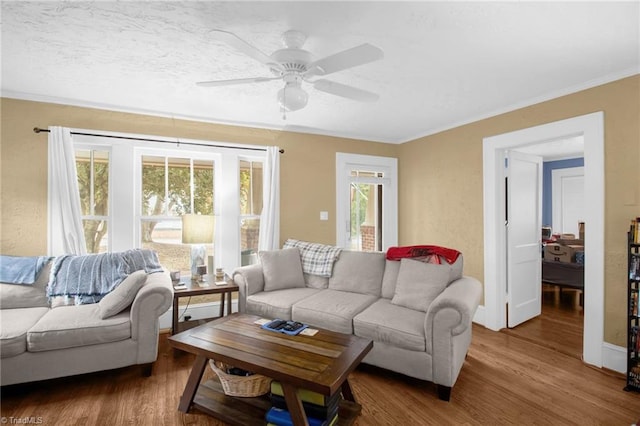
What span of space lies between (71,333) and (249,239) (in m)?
2.10

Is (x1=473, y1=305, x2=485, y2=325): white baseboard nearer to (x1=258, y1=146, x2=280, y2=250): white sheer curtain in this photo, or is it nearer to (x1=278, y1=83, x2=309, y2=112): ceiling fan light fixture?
(x1=258, y1=146, x2=280, y2=250): white sheer curtain

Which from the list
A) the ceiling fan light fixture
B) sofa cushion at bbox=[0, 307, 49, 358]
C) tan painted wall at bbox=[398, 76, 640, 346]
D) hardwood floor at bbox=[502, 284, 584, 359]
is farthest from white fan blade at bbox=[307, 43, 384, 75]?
hardwood floor at bbox=[502, 284, 584, 359]

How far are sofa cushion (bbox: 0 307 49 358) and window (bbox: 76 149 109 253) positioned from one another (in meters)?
0.95

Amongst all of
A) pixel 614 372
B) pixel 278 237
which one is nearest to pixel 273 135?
pixel 278 237

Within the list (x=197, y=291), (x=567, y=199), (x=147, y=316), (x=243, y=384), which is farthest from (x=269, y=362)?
(x=567, y=199)

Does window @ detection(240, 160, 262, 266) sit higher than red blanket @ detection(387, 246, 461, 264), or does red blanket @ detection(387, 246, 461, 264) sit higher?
window @ detection(240, 160, 262, 266)

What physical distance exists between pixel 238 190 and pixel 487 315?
10.7 feet

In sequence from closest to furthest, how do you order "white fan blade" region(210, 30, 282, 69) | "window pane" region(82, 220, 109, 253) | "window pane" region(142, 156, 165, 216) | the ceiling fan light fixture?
"white fan blade" region(210, 30, 282, 69) → the ceiling fan light fixture → "window pane" region(82, 220, 109, 253) → "window pane" region(142, 156, 165, 216)

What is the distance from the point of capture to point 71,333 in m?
2.26

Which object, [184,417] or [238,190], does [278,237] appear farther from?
[184,417]

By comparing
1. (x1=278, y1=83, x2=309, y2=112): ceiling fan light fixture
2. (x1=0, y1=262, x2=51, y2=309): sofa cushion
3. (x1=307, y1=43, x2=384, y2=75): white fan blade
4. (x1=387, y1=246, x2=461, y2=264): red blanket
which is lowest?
(x1=0, y1=262, x2=51, y2=309): sofa cushion

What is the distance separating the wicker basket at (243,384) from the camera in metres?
2.01

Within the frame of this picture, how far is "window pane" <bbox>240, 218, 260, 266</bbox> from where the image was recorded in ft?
13.3

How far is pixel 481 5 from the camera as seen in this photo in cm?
170
